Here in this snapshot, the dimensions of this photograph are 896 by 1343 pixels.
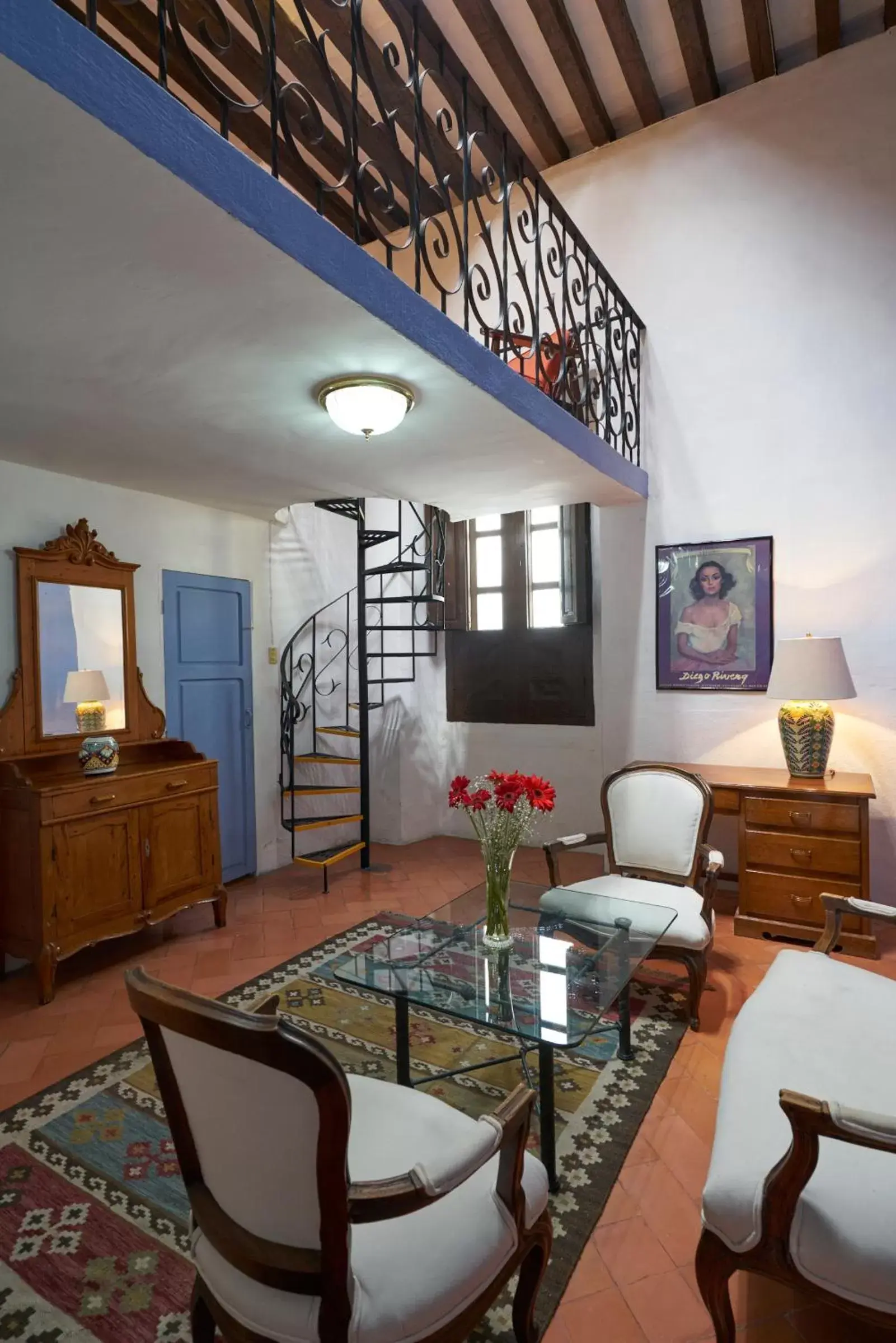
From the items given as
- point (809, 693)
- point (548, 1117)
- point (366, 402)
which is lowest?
point (548, 1117)

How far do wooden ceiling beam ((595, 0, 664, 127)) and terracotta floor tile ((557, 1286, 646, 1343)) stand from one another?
5740mm

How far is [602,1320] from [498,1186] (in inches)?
23.4

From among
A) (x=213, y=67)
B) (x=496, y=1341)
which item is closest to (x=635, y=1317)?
(x=496, y=1341)

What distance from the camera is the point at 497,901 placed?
7.82ft

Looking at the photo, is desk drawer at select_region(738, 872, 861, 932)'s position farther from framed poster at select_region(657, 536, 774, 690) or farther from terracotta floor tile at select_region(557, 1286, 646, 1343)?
terracotta floor tile at select_region(557, 1286, 646, 1343)

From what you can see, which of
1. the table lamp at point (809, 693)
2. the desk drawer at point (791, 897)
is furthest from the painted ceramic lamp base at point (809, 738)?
the desk drawer at point (791, 897)

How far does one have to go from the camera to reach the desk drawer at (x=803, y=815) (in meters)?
3.38

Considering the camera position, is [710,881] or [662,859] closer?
[710,881]

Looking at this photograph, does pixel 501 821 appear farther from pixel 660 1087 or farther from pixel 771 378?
pixel 771 378

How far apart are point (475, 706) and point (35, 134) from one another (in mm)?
4628

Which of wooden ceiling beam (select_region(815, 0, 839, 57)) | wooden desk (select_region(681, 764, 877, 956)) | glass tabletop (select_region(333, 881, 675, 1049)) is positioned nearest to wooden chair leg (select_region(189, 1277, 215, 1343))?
glass tabletop (select_region(333, 881, 675, 1049))

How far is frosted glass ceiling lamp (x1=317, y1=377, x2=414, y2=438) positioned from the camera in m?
2.45

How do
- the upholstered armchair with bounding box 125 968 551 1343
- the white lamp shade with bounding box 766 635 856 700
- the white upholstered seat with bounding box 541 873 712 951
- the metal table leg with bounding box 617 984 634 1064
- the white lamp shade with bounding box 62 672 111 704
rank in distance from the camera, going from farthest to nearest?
the white lamp shade with bounding box 62 672 111 704 < the white lamp shade with bounding box 766 635 856 700 < the white upholstered seat with bounding box 541 873 712 951 < the metal table leg with bounding box 617 984 634 1064 < the upholstered armchair with bounding box 125 968 551 1343

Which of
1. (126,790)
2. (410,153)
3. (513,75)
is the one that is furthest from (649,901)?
(410,153)
